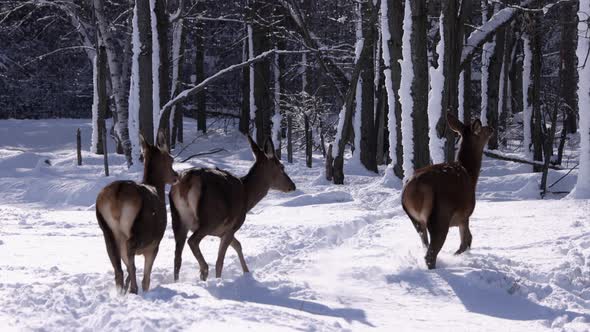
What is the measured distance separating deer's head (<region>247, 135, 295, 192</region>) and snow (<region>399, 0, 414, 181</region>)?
6651 mm

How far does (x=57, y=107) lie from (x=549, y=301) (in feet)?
155

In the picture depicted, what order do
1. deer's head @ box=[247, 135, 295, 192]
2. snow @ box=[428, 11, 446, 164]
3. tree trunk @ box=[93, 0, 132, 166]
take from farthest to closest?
tree trunk @ box=[93, 0, 132, 166]
snow @ box=[428, 11, 446, 164]
deer's head @ box=[247, 135, 295, 192]

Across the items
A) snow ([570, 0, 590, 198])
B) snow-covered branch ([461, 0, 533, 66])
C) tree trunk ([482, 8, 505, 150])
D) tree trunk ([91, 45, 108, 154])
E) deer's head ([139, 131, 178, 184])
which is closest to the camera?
deer's head ([139, 131, 178, 184])

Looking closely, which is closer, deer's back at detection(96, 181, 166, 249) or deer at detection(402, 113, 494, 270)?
deer's back at detection(96, 181, 166, 249)

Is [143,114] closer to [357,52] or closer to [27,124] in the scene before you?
[357,52]

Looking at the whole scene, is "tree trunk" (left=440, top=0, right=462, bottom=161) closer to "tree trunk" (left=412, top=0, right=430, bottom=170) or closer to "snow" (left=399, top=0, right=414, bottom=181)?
"tree trunk" (left=412, top=0, right=430, bottom=170)

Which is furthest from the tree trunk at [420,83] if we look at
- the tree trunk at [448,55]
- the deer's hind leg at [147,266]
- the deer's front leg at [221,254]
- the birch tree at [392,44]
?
the deer's hind leg at [147,266]

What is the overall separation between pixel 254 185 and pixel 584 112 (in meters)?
7.86

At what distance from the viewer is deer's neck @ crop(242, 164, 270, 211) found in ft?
29.1

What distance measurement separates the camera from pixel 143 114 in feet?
67.0

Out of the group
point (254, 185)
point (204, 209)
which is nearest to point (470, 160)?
point (254, 185)

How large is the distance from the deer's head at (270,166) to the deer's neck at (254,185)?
0.06m

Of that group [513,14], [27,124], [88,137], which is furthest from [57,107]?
[513,14]

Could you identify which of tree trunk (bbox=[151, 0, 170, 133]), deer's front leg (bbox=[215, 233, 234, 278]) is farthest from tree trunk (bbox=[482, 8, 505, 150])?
deer's front leg (bbox=[215, 233, 234, 278])
